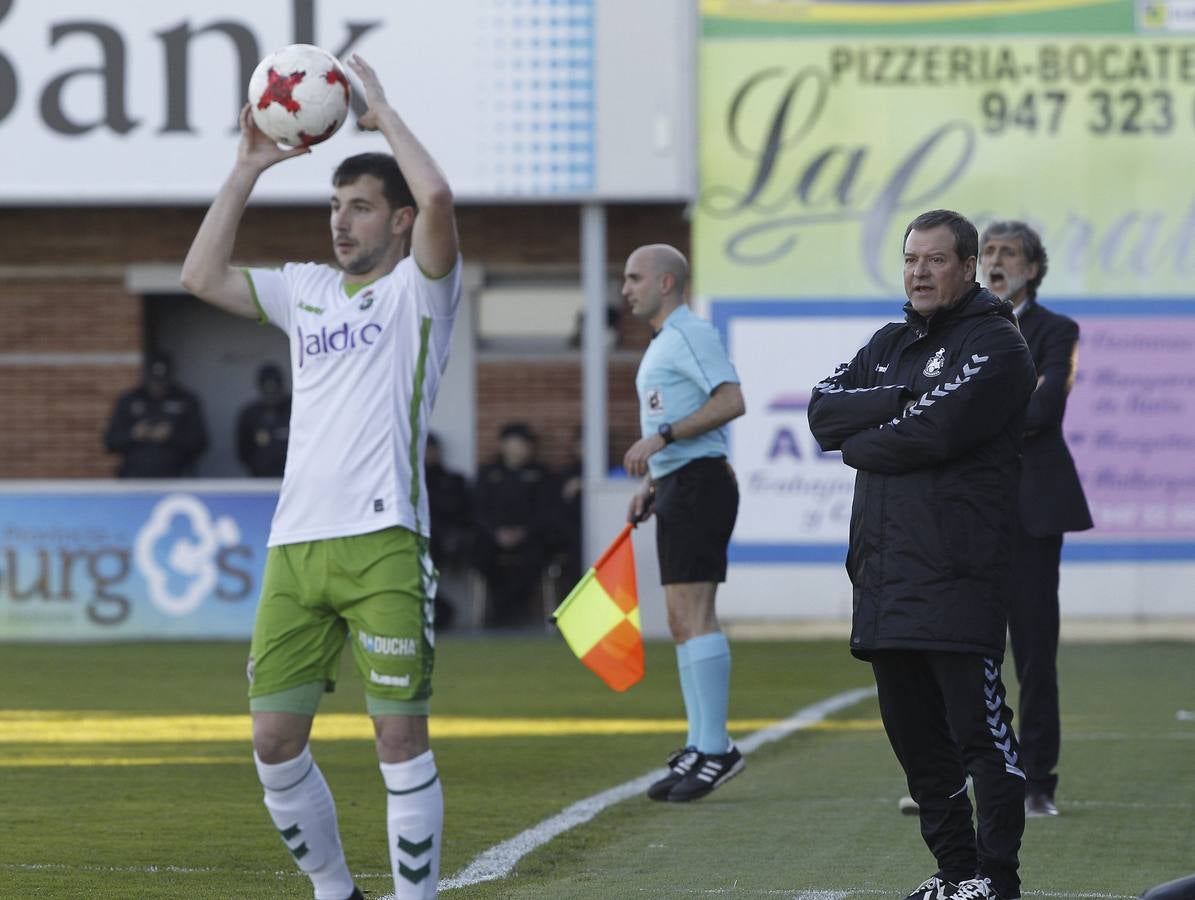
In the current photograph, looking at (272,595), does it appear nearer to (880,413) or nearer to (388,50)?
(880,413)

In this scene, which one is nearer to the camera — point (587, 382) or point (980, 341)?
point (980, 341)

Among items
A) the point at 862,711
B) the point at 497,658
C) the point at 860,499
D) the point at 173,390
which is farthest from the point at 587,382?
the point at 860,499

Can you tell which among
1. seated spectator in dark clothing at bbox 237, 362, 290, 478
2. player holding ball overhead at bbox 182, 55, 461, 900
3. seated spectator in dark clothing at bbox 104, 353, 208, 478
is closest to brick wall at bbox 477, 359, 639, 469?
seated spectator in dark clothing at bbox 237, 362, 290, 478

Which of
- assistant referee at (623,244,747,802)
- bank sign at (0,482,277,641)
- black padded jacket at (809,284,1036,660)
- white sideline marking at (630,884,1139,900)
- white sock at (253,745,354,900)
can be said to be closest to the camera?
white sock at (253,745,354,900)

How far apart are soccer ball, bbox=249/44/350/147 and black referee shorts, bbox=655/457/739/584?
9.42ft

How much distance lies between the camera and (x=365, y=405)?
208 inches

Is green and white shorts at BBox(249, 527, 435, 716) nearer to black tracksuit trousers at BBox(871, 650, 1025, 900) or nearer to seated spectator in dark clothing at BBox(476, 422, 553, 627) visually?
black tracksuit trousers at BBox(871, 650, 1025, 900)

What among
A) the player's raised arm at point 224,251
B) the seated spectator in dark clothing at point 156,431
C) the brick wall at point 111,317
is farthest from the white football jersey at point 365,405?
the brick wall at point 111,317

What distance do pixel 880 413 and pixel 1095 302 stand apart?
12.3 meters

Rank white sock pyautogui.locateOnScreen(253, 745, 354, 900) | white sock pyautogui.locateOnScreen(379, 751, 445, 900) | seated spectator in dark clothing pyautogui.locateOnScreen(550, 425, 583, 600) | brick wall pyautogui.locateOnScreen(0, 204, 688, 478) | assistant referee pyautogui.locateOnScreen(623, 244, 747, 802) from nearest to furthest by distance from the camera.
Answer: white sock pyautogui.locateOnScreen(379, 751, 445, 900), white sock pyautogui.locateOnScreen(253, 745, 354, 900), assistant referee pyautogui.locateOnScreen(623, 244, 747, 802), seated spectator in dark clothing pyautogui.locateOnScreen(550, 425, 583, 600), brick wall pyautogui.locateOnScreen(0, 204, 688, 478)

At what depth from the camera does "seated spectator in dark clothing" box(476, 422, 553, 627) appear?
58.6ft

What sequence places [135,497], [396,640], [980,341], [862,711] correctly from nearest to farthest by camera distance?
[396,640] → [980,341] → [862,711] → [135,497]

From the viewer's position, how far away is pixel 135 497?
16.8 meters

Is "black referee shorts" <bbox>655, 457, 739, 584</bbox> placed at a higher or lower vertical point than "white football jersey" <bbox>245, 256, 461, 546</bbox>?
lower
